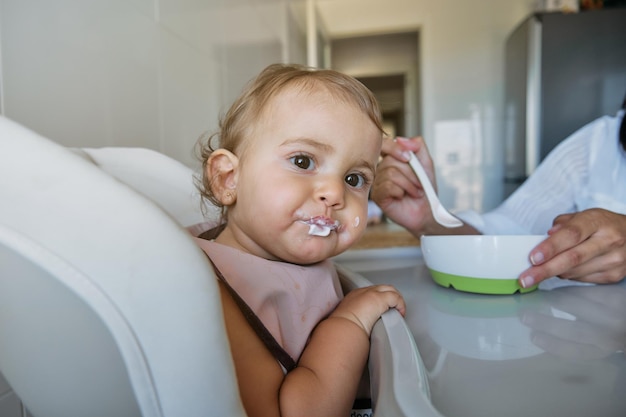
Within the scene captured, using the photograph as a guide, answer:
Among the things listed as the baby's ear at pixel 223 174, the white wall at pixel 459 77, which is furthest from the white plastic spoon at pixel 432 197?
the white wall at pixel 459 77

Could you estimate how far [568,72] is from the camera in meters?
2.35

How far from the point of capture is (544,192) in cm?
100

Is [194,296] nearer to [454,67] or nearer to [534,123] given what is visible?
[534,123]

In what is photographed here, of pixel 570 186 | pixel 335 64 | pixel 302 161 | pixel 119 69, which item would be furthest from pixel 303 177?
pixel 335 64

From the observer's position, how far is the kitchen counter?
0.27 metres

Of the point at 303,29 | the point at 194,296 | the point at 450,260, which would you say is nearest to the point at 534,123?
the point at 303,29

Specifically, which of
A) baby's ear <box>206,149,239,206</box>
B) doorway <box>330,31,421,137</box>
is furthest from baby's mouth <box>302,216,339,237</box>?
doorway <box>330,31,421,137</box>

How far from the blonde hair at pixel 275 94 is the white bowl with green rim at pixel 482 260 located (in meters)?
0.19

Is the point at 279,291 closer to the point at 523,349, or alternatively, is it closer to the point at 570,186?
the point at 523,349

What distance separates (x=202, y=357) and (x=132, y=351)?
0.12ft

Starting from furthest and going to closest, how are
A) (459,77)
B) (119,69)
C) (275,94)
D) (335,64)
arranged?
(335,64) → (459,77) → (119,69) → (275,94)

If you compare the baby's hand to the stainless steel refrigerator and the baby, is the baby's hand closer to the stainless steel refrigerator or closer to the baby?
the baby

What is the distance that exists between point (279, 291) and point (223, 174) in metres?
0.16

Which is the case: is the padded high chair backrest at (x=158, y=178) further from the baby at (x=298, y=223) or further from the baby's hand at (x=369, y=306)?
the baby's hand at (x=369, y=306)
